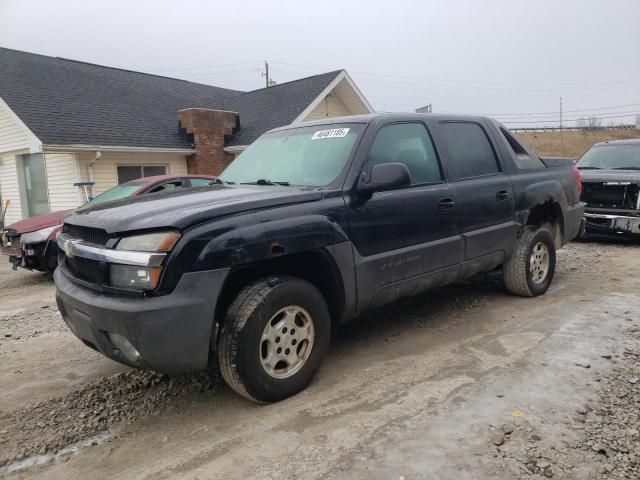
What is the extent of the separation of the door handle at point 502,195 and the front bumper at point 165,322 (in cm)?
302

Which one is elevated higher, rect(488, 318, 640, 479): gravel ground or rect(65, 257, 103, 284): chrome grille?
rect(65, 257, 103, 284): chrome grille

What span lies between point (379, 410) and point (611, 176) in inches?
291

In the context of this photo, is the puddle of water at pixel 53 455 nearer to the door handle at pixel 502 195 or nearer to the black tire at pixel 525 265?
the door handle at pixel 502 195

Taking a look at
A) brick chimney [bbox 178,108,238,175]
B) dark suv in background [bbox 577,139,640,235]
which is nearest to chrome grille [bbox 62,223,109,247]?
dark suv in background [bbox 577,139,640,235]

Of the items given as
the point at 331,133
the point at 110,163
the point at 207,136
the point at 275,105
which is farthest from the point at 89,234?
the point at 275,105

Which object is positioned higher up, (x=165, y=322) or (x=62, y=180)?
(x=62, y=180)

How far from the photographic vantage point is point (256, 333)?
302 cm

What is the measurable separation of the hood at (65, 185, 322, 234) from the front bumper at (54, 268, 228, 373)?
0.35 meters

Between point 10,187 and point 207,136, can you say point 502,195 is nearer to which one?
point 207,136

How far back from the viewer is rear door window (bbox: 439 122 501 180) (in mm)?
4543

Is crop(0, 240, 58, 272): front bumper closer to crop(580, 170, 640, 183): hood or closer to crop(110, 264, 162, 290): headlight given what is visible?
crop(110, 264, 162, 290): headlight

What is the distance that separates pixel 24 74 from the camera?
14766 mm

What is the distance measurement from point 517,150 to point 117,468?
4739mm

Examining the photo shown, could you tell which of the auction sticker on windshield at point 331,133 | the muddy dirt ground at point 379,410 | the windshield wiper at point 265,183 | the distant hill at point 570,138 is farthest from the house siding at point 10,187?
the distant hill at point 570,138
